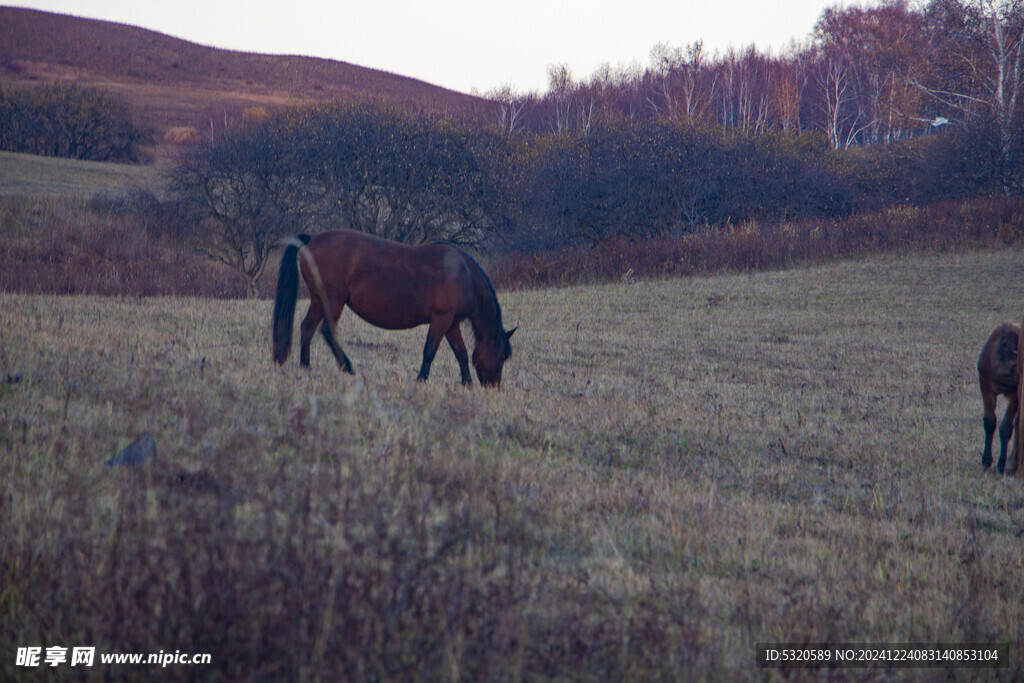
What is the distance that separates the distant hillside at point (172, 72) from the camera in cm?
8012

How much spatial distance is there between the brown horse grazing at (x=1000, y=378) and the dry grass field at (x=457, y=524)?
0.48 meters

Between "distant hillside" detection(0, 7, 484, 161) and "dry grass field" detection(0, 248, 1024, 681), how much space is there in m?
65.2

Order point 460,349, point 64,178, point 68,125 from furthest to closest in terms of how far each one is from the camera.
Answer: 1. point 68,125
2. point 64,178
3. point 460,349

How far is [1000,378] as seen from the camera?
26.7 feet

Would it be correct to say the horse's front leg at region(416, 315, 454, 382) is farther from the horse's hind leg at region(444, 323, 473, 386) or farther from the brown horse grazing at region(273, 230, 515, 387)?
the horse's hind leg at region(444, 323, 473, 386)

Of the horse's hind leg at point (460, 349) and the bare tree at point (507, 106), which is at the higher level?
the bare tree at point (507, 106)

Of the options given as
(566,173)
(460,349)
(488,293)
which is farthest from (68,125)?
(488,293)

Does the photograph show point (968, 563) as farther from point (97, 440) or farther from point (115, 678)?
point (97, 440)

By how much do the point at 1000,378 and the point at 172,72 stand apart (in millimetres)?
109602

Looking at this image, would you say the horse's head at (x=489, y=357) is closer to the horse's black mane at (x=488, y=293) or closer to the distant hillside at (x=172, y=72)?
the horse's black mane at (x=488, y=293)

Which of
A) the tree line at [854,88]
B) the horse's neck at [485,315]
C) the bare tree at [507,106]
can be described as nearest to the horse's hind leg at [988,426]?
the horse's neck at [485,315]

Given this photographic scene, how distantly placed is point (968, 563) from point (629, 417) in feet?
12.5

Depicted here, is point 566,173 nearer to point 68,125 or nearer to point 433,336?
point 433,336

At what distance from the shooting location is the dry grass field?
2520 mm
